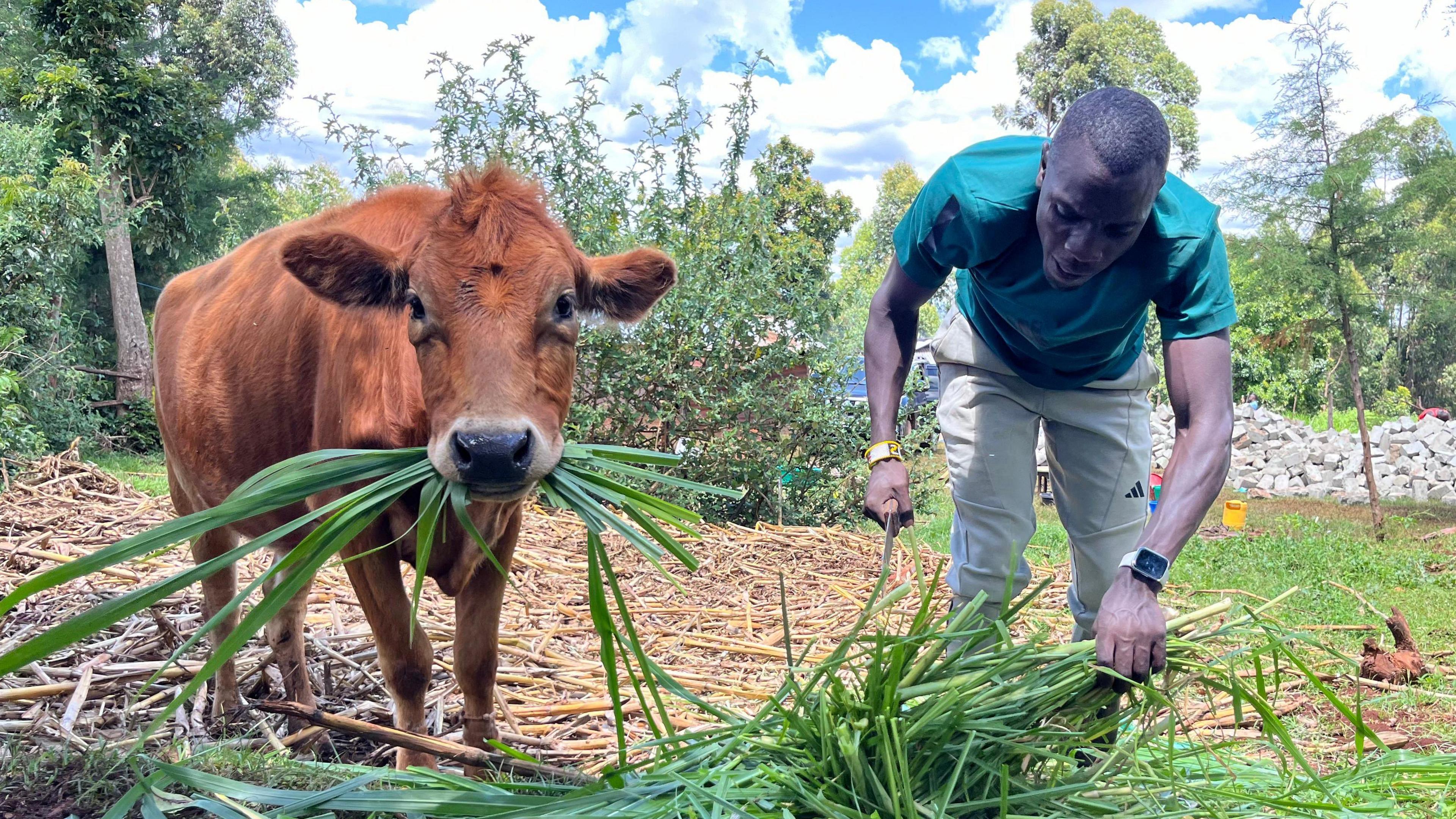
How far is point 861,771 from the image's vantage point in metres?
2.17

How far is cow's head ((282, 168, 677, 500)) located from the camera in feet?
8.18

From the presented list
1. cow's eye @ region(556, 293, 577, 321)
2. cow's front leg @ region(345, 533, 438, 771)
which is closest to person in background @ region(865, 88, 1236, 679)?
cow's eye @ region(556, 293, 577, 321)

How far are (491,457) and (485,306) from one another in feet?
1.90

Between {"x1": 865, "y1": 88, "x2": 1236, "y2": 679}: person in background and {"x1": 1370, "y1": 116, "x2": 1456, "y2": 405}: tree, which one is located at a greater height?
{"x1": 1370, "y1": 116, "x2": 1456, "y2": 405}: tree

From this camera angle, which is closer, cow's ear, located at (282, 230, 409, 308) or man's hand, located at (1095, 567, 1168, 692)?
man's hand, located at (1095, 567, 1168, 692)

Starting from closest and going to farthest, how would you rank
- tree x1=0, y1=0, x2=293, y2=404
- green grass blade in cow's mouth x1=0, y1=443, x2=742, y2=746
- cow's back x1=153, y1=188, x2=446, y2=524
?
green grass blade in cow's mouth x1=0, y1=443, x2=742, y2=746 < cow's back x1=153, y1=188, x2=446, y2=524 < tree x1=0, y1=0, x2=293, y2=404

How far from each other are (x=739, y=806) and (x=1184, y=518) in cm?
136

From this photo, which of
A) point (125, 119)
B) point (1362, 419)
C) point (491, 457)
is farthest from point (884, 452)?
point (125, 119)

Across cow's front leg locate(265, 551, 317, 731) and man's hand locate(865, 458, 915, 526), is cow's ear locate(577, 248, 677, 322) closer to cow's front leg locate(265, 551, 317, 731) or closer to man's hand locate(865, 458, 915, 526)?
man's hand locate(865, 458, 915, 526)

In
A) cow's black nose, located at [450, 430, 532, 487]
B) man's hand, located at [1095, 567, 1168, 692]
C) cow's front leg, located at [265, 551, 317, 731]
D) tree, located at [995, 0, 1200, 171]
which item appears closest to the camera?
man's hand, located at [1095, 567, 1168, 692]

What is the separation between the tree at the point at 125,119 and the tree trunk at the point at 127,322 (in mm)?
19

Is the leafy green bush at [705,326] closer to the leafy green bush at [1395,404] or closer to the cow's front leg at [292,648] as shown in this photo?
the cow's front leg at [292,648]

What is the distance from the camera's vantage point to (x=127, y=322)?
16.9m

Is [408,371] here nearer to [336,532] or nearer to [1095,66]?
[336,532]
